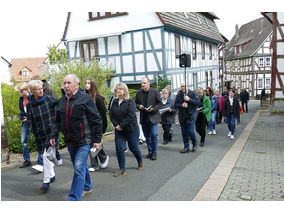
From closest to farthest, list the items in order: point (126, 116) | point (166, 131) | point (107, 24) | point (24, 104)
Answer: point (126, 116) → point (24, 104) → point (166, 131) → point (107, 24)

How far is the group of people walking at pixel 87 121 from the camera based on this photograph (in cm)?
385

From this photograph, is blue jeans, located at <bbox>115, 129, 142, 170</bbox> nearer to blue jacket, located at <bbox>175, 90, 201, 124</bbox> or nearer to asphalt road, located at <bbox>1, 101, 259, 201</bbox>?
asphalt road, located at <bbox>1, 101, 259, 201</bbox>

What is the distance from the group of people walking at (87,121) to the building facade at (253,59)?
102 feet

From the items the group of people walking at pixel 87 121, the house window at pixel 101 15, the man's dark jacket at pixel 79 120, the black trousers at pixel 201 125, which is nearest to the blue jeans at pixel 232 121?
the group of people walking at pixel 87 121

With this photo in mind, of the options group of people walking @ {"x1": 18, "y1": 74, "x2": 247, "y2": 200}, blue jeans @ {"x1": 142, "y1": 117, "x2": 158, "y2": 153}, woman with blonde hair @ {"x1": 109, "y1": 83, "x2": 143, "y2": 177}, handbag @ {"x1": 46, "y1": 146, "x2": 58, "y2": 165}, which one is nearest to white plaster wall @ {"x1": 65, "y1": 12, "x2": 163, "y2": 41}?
group of people walking @ {"x1": 18, "y1": 74, "x2": 247, "y2": 200}

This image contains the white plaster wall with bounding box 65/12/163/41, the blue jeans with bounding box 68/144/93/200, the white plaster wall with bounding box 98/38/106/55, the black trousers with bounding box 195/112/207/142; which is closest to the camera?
the blue jeans with bounding box 68/144/93/200

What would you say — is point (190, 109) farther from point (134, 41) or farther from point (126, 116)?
point (134, 41)

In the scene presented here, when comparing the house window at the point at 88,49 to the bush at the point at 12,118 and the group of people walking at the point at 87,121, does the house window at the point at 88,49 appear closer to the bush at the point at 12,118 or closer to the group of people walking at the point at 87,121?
the bush at the point at 12,118

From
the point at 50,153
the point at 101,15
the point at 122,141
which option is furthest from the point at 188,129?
the point at 101,15

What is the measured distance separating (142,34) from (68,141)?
13.5 metres

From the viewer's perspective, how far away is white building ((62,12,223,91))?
16188 millimetres

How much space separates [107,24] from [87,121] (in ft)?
48.7

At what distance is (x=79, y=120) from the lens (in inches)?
151
